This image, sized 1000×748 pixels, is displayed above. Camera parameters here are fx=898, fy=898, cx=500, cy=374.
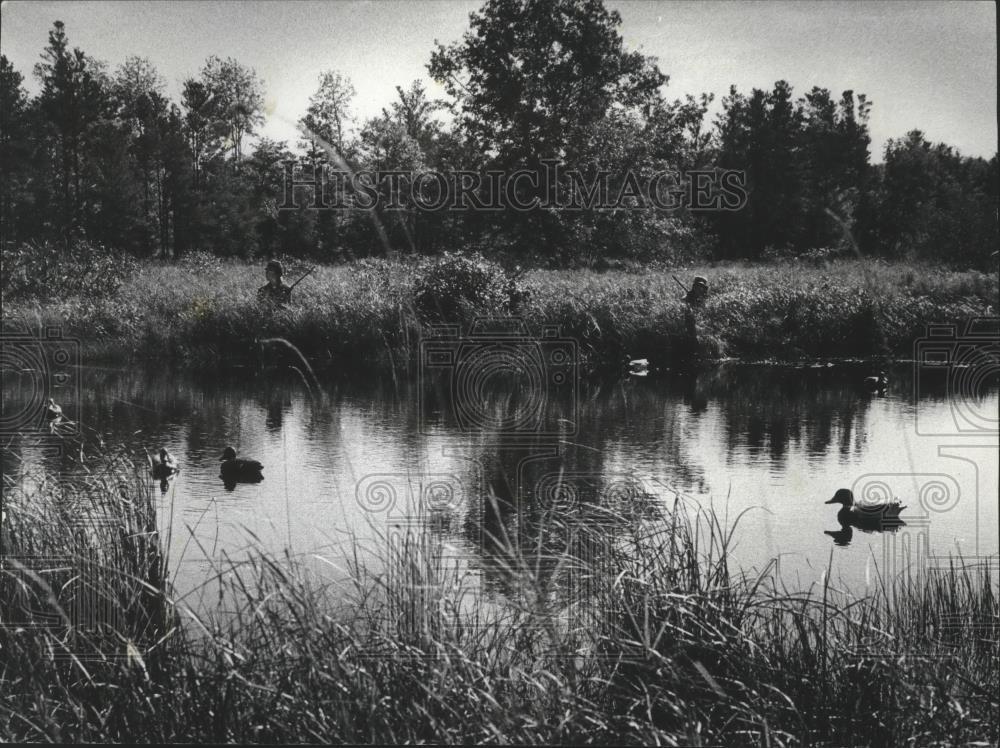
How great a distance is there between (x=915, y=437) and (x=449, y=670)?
2.48 m

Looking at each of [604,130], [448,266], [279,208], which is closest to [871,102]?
[604,130]

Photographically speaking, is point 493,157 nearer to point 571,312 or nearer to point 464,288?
point 464,288

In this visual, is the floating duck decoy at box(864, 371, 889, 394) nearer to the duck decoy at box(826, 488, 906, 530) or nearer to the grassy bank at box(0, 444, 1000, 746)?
the duck decoy at box(826, 488, 906, 530)

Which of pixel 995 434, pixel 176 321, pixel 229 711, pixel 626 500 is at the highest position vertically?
pixel 176 321

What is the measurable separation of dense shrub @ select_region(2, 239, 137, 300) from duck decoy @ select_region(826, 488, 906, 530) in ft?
10.6

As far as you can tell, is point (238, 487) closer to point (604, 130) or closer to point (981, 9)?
point (604, 130)

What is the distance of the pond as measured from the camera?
3.23 m

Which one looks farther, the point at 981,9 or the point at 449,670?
the point at 981,9

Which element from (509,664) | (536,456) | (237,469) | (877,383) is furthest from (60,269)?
(877,383)

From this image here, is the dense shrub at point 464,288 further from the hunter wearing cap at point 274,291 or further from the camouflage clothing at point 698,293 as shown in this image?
the camouflage clothing at point 698,293

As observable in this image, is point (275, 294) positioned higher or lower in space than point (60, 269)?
lower

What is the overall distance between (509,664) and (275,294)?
8.78 ft

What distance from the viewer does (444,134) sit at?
3.61m

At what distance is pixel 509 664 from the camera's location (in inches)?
94.2
